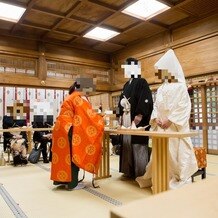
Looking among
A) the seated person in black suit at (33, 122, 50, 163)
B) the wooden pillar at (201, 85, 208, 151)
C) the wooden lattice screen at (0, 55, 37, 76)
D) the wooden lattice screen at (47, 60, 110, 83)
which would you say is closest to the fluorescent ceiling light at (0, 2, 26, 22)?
the wooden lattice screen at (0, 55, 37, 76)

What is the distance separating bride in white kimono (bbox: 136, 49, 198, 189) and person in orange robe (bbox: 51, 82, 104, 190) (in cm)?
76

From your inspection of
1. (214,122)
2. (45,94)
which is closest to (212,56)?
(214,122)

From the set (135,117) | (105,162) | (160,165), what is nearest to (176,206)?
(160,165)

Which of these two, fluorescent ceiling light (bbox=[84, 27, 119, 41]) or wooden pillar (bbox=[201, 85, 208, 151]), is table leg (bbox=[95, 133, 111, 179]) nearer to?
wooden pillar (bbox=[201, 85, 208, 151])

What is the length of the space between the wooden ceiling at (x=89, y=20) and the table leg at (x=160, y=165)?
3.87 metres

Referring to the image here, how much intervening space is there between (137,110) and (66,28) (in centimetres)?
447

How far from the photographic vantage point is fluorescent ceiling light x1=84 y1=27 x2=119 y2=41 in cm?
706

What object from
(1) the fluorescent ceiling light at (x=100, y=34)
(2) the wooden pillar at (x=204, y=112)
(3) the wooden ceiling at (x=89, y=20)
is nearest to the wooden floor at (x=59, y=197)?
(2) the wooden pillar at (x=204, y=112)

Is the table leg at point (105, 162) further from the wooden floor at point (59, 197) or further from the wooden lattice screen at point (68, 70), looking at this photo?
the wooden lattice screen at point (68, 70)

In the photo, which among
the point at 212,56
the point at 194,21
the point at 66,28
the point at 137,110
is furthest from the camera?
the point at 66,28

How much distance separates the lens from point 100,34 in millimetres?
7363

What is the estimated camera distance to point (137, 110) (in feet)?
11.4

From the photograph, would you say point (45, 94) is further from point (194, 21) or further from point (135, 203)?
point (135, 203)

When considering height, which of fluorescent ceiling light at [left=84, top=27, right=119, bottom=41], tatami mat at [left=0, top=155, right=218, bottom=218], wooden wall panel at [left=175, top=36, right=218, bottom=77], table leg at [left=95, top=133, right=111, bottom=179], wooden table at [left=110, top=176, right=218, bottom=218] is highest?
fluorescent ceiling light at [left=84, top=27, right=119, bottom=41]
